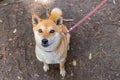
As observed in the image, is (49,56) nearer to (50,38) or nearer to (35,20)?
(50,38)

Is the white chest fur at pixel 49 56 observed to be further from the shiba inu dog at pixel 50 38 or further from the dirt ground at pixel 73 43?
the dirt ground at pixel 73 43

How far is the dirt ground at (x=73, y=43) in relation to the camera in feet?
13.6

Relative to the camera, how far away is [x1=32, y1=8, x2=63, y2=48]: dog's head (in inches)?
134

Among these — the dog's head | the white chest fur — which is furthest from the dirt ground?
the dog's head

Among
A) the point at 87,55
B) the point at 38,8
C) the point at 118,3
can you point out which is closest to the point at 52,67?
the point at 87,55

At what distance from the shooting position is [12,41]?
4.48 m

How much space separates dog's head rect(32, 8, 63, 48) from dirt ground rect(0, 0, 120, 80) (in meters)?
0.79

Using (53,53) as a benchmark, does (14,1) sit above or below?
above

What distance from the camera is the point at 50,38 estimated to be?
3.41 m

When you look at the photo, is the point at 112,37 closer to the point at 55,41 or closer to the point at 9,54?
the point at 55,41

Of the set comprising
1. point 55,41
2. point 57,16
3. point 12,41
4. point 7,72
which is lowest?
point 7,72

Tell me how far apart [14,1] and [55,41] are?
5.79 ft

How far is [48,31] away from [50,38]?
90 millimetres

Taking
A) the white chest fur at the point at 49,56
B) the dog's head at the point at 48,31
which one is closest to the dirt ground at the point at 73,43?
the white chest fur at the point at 49,56
